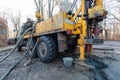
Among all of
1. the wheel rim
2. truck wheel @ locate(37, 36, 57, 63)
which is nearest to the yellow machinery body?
truck wheel @ locate(37, 36, 57, 63)

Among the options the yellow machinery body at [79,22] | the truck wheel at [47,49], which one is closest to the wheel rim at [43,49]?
the truck wheel at [47,49]

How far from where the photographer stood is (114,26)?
32.9m

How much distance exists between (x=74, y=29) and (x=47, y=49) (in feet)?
4.47

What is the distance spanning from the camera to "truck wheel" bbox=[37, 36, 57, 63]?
274 inches

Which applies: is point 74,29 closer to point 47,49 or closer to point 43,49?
point 47,49

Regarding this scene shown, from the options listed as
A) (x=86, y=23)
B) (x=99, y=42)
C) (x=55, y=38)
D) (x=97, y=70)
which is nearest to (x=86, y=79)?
(x=97, y=70)

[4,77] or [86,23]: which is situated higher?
[86,23]

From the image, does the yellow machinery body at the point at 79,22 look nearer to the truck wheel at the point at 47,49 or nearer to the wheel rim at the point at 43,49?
the truck wheel at the point at 47,49

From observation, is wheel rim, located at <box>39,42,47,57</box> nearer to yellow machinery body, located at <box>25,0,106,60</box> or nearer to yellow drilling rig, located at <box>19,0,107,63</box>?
yellow drilling rig, located at <box>19,0,107,63</box>

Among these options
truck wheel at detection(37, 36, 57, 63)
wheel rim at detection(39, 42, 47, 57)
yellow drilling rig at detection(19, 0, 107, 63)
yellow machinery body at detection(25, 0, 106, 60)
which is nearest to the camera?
yellow machinery body at detection(25, 0, 106, 60)

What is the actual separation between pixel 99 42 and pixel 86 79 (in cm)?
171

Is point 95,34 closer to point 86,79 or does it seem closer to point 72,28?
point 72,28

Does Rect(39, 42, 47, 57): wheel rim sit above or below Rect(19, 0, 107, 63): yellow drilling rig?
below

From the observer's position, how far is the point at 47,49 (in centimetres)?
709
